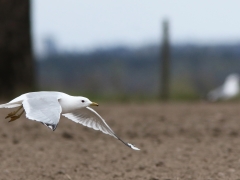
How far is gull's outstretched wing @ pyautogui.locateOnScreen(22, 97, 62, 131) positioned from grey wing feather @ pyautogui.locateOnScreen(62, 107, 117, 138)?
2.89 ft

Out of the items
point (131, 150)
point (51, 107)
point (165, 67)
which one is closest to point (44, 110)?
point (51, 107)

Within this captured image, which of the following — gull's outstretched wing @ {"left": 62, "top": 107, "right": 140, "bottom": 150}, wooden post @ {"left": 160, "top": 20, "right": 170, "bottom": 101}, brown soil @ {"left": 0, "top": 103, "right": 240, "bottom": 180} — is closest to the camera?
brown soil @ {"left": 0, "top": 103, "right": 240, "bottom": 180}

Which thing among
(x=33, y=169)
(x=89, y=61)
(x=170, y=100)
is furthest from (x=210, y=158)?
(x=89, y=61)

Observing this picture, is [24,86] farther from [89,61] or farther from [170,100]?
[89,61]

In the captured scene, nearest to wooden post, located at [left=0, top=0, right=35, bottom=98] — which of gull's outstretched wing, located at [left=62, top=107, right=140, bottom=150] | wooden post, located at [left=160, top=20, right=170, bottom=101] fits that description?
wooden post, located at [left=160, top=20, right=170, bottom=101]

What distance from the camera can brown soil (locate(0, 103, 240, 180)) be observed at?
4.97 m

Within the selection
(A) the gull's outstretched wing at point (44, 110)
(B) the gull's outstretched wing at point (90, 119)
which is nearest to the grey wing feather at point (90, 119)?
(B) the gull's outstretched wing at point (90, 119)

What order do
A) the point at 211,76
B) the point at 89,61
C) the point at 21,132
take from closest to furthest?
the point at 21,132 < the point at 211,76 < the point at 89,61

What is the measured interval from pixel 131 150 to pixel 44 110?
196 cm

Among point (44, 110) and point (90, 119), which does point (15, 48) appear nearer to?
point (90, 119)

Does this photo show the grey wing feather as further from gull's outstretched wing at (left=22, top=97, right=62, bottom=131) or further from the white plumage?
gull's outstretched wing at (left=22, top=97, right=62, bottom=131)

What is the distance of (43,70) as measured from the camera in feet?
56.4

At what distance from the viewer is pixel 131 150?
6.17 metres

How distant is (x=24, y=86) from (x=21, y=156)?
18.6 ft
